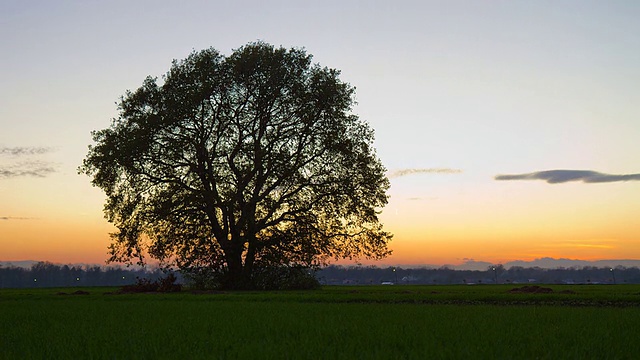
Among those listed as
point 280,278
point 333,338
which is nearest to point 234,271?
point 280,278

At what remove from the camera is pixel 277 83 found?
4669 centimetres

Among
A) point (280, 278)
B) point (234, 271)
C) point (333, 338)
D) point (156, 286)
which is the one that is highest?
point (234, 271)

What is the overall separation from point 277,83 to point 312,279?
646 inches

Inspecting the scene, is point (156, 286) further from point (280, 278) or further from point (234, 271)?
point (280, 278)

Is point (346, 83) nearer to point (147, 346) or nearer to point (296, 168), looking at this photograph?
point (296, 168)

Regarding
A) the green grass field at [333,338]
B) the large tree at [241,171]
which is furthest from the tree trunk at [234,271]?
the green grass field at [333,338]

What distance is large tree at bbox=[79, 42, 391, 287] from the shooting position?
45.1 meters

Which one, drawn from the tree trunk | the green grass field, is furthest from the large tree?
the green grass field

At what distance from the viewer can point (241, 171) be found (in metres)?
45.0

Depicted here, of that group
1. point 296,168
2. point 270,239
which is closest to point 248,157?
point 296,168

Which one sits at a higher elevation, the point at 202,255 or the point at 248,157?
the point at 248,157

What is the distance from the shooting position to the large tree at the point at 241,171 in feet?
148

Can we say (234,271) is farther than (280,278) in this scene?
No

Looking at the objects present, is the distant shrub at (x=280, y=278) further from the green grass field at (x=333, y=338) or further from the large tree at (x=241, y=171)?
the green grass field at (x=333, y=338)
